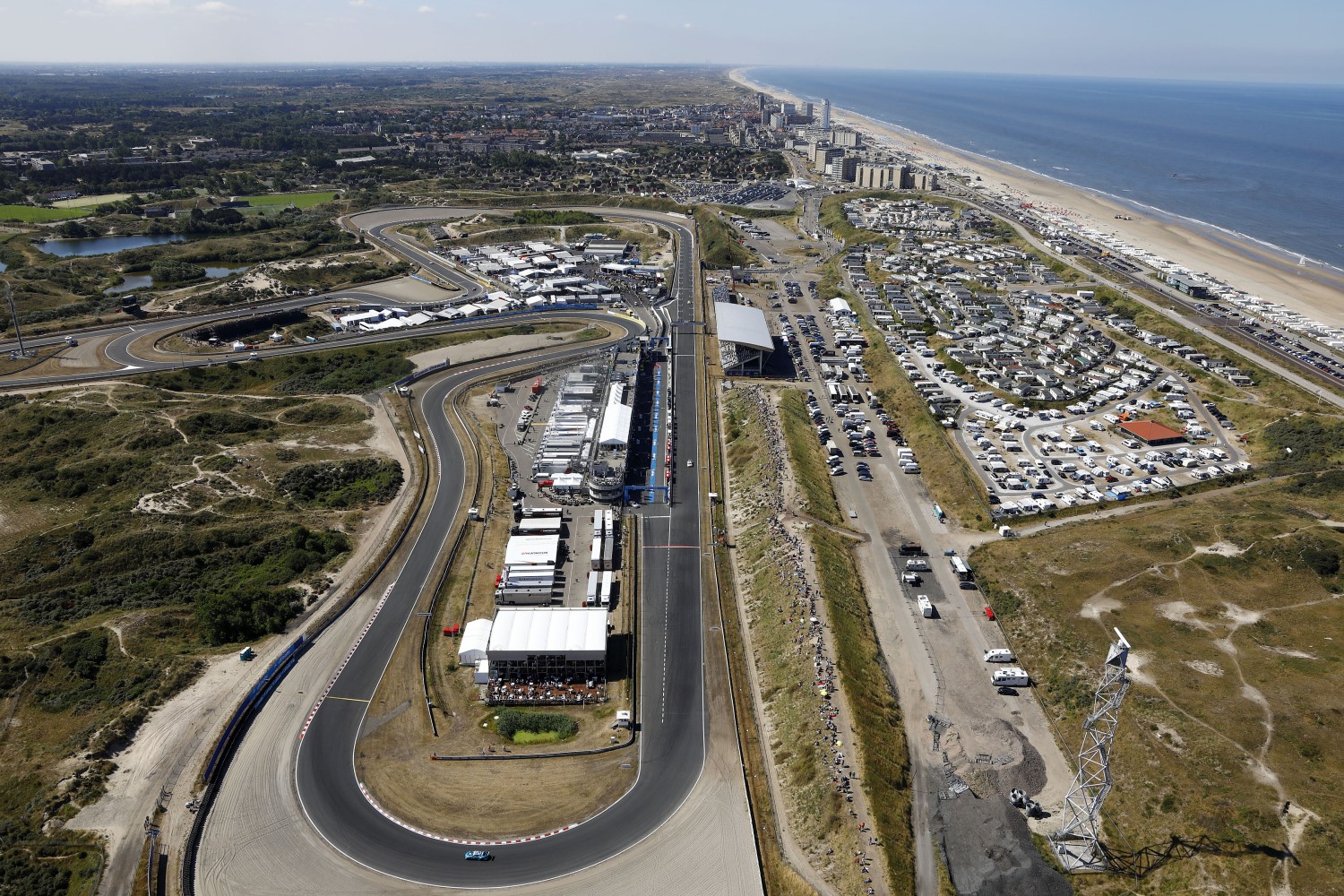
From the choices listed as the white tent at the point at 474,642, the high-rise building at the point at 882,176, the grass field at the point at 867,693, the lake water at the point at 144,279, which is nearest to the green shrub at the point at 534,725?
the white tent at the point at 474,642

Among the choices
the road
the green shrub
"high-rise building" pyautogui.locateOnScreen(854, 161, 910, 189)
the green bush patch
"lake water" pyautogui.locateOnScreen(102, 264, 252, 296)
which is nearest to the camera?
the green shrub

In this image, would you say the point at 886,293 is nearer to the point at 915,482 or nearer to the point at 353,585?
the point at 915,482

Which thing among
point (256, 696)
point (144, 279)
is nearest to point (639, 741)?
point (256, 696)

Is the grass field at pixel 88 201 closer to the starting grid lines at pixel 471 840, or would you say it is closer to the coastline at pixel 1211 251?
the starting grid lines at pixel 471 840

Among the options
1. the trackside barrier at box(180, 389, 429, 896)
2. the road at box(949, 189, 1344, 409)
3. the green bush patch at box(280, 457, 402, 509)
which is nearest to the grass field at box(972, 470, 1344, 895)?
the road at box(949, 189, 1344, 409)

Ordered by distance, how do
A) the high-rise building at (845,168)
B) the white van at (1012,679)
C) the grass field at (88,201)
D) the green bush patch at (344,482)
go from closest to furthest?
the white van at (1012,679) < the green bush patch at (344,482) < the grass field at (88,201) < the high-rise building at (845,168)

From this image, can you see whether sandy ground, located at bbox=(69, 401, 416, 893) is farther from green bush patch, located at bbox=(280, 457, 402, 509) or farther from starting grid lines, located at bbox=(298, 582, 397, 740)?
green bush patch, located at bbox=(280, 457, 402, 509)
